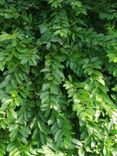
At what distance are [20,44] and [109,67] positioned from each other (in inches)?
23.0

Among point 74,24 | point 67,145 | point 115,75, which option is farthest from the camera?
point 74,24

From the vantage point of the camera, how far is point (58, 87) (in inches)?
86.4

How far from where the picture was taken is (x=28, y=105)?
218cm

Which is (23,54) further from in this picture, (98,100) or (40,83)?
(98,100)

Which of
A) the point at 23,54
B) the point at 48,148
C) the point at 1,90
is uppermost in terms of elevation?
the point at 23,54

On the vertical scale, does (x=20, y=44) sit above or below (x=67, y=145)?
above

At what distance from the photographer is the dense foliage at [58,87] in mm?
2115

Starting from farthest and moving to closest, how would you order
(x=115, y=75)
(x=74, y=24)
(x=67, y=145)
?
(x=74, y=24), (x=115, y=75), (x=67, y=145)

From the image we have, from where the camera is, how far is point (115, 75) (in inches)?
87.7

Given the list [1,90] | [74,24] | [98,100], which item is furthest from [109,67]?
[1,90]


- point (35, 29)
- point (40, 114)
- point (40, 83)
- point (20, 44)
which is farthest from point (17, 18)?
point (40, 114)

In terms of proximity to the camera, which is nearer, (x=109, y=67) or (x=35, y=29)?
(x=109, y=67)

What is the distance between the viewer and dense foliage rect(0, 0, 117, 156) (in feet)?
6.94

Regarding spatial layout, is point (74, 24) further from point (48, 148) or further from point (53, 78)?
point (48, 148)
